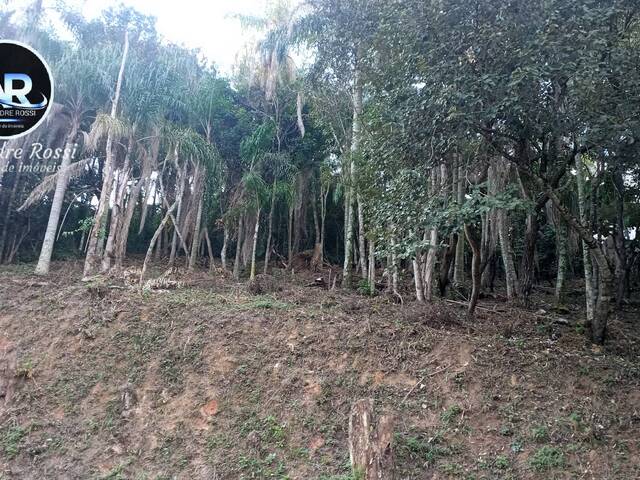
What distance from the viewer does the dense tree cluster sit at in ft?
15.3

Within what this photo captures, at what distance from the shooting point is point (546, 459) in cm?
412

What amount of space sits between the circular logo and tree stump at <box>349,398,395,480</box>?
644cm

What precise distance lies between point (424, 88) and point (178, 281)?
252 inches

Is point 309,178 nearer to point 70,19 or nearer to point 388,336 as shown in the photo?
point 70,19

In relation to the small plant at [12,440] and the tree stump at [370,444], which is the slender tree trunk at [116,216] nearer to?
the small plant at [12,440]

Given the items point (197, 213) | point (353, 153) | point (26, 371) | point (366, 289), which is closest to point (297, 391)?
point (26, 371)

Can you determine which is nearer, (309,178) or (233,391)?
(233,391)

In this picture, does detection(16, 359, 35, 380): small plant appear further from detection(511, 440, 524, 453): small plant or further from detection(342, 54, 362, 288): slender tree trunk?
detection(511, 440, 524, 453): small plant

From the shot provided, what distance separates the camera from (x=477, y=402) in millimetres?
4902

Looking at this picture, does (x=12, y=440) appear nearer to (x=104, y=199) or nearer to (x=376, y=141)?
(x=104, y=199)

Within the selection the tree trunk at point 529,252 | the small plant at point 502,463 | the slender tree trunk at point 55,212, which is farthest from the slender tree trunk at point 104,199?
the small plant at point 502,463

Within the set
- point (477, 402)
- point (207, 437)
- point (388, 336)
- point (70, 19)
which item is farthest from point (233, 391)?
point (70, 19)

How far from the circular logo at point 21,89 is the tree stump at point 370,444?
644 cm

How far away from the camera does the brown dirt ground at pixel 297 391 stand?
443 centimetres
